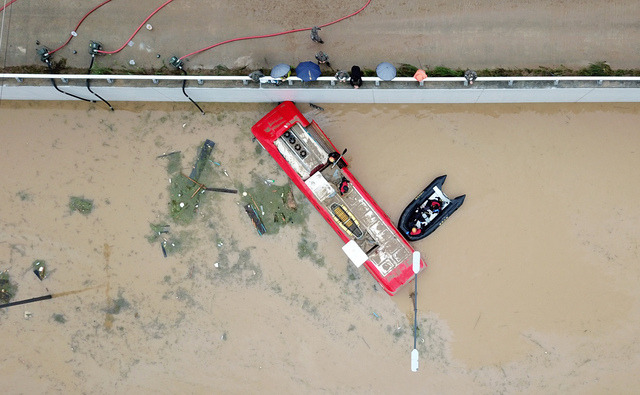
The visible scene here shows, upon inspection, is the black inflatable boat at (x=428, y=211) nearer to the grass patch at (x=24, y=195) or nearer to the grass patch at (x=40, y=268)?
the grass patch at (x=40, y=268)

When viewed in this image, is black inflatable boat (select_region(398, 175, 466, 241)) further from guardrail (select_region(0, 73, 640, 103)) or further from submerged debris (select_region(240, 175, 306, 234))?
submerged debris (select_region(240, 175, 306, 234))

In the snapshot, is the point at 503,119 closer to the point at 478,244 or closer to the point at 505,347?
the point at 478,244

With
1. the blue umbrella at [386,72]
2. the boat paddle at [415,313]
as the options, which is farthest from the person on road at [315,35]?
the boat paddle at [415,313]

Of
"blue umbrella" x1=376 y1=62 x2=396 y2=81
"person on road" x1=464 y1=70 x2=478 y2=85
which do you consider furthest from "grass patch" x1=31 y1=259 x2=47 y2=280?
"person on road" x1=464 y1=70 x2=478 y2=85

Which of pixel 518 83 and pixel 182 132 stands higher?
pixel 182 132

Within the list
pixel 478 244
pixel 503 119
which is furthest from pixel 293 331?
pixel 503 119

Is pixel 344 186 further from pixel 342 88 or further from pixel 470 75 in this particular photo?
pixel 470 75
